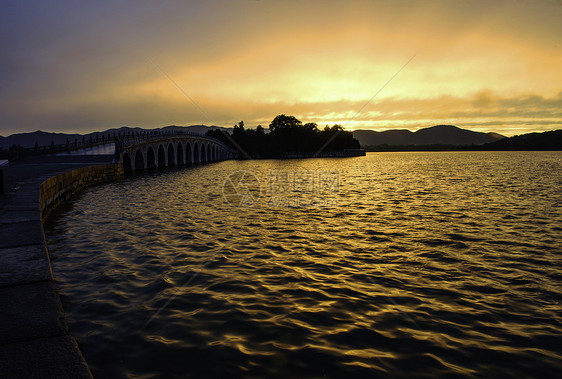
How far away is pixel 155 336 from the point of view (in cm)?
557

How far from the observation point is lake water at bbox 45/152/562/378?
197 inches

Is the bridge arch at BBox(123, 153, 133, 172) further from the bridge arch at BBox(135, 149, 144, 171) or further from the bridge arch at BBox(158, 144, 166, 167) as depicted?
the bridge arch at BBox(158, 144, 166, 167)

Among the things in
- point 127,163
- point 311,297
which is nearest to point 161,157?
point 127,163

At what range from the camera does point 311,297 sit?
285 inches

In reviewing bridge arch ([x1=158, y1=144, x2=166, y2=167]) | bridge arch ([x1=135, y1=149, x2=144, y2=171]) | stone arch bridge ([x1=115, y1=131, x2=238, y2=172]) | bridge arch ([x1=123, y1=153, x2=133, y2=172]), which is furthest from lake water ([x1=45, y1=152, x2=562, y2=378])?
bridge arch ([x1=158, y1=144, x2=166, y2=167])

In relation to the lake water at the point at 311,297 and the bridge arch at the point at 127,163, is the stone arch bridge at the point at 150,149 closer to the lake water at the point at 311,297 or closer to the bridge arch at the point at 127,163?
the bridge arch at the point at 127,163

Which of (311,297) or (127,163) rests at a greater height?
(127,163)

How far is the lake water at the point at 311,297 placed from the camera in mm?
4996

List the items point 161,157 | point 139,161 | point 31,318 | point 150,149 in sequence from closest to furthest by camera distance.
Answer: point 31,318 → point 139,161 → point 150,149 → point 161,157

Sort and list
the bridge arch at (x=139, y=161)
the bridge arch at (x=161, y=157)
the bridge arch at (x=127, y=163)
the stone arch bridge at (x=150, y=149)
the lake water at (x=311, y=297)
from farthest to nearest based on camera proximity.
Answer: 1. the bridge arch at (x=161, y=157)
2. the bridge arch at (x=139, y=161)
3. the bridge arch at (x=127, y=163)
4. the stone arch bridge at (x=150, y=149)
5. the lake water at (x=311, y=297)

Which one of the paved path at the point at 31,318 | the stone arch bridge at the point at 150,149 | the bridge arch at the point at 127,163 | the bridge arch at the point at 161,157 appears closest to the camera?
the paved path at the point at 31,318

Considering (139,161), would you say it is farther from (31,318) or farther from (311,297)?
(31,318)

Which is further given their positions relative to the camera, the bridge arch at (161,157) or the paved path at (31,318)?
the bridge arch at (161,157)

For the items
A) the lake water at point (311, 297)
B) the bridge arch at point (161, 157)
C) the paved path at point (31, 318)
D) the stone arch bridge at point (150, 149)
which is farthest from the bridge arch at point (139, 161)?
the paved path at point (31, 318)
